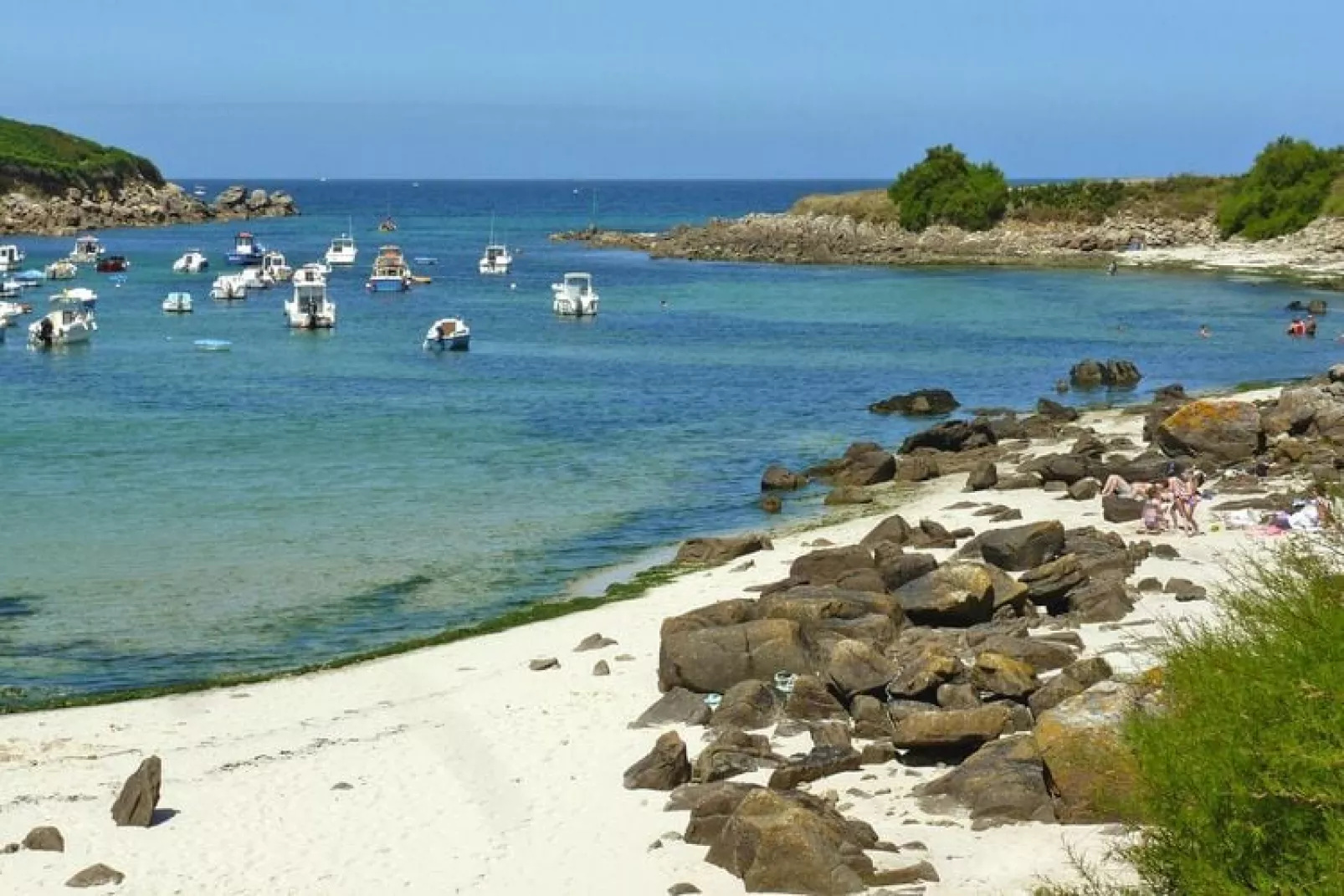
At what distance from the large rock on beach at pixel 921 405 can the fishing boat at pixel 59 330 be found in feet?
130

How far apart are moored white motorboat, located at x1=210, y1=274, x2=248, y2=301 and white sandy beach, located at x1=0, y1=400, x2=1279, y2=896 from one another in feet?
257

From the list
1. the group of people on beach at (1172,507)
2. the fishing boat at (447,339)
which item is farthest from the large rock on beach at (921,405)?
the fishing boat at (447,339)

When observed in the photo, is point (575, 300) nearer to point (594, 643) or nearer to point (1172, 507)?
point (1172, 507)

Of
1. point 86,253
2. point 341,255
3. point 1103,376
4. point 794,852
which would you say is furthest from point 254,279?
point 794,852

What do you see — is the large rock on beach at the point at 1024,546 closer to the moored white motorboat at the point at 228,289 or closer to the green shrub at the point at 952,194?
the moored white motorboat at the point at 228,289

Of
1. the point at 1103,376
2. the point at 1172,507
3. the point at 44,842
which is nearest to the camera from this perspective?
the point at 44,842

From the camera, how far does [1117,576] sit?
81.9 ft

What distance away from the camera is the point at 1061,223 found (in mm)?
138000

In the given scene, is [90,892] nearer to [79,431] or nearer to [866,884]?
[866,884]

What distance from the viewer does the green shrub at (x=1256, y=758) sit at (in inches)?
409

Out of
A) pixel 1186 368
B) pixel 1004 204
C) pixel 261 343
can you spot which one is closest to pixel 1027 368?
pixel 1186 368

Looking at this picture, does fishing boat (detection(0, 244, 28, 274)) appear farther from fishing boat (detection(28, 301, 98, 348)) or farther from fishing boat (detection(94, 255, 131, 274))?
fishing boat (detection(28, 301, 98, 348))

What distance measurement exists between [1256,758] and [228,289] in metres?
96.3

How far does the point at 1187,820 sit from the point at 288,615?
2126 cm
